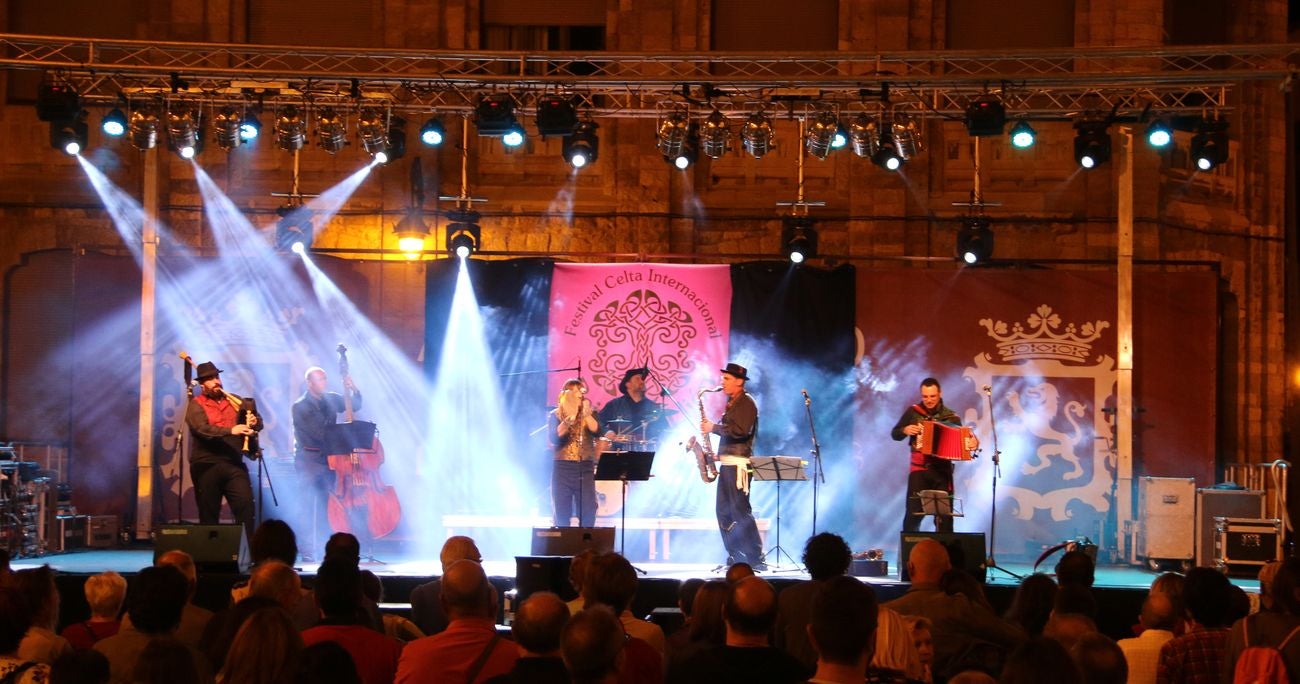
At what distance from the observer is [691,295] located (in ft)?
56.2

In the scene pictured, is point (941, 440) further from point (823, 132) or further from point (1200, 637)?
point (1200, 637)

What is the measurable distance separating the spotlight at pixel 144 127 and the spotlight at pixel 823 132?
20.4 ft

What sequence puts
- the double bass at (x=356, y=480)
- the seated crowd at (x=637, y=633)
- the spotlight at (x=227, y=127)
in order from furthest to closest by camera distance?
the spotlight at (x=227, y=127) → the double bass at (x=356, y=480) → the seated crowd at (x=637, y=633)

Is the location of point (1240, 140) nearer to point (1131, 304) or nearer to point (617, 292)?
point (1131, 304)

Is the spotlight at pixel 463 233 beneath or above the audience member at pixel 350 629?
above

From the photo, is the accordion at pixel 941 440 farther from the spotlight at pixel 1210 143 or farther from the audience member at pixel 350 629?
the audience member at pixel 350 629

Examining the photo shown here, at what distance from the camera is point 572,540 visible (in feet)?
39.9

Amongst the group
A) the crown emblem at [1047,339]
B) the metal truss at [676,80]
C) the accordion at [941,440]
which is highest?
the metal truss at [676,80]

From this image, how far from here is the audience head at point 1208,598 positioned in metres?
6.82

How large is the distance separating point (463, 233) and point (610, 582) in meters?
10.1

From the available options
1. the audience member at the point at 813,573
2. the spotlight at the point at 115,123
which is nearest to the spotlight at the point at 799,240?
the spotlight at the point at 115,123

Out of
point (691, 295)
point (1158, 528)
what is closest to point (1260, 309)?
point (1158, 528)

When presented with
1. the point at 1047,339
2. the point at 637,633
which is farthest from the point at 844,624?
the point at 1047,339

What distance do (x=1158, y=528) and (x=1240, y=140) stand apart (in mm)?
6505
